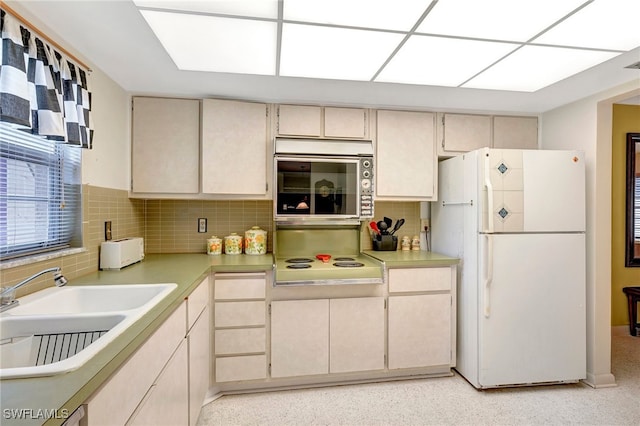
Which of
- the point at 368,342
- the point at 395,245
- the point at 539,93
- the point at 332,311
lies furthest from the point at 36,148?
the point at 539,93

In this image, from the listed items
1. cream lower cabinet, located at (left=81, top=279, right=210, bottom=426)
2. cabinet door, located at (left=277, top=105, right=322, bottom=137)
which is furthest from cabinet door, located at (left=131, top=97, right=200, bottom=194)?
cream lower cabinet, located at (left=81, top=279, right=210, bottom=426)

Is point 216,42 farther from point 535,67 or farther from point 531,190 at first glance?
point 531,190

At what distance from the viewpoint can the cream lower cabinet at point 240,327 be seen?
2.22m

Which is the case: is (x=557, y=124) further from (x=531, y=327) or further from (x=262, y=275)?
(x=262, y=275)

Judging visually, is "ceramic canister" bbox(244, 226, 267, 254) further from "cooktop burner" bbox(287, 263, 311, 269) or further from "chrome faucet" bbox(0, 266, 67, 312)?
"chrome faucet" bbox(0, 266, 67, 312)

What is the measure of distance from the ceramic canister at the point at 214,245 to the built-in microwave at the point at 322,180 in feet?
1.90

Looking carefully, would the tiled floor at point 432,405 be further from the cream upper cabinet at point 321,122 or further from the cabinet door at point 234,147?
the cream upper cabinet at point 321,122

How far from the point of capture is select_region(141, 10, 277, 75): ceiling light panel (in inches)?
57.2

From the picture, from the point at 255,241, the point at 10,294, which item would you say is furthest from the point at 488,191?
the point at 10,294

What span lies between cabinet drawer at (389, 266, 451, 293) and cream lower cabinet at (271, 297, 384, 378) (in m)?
0.18

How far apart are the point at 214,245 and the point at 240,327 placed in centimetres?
72

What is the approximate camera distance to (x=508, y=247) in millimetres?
2264

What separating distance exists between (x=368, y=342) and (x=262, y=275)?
926 millimetres

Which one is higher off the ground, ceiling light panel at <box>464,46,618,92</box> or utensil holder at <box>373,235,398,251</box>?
ceiling light panel at <box>464,46,618,92</box>
